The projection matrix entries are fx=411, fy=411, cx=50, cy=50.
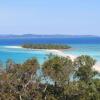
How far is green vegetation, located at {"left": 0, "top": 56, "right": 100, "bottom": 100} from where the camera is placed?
70.6 ft

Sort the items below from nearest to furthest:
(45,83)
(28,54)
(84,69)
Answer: (45,83)
(84,69)
(28,54)

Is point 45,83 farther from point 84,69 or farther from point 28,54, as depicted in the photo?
point 28,54

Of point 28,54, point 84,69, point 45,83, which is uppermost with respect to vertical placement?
point 84,69

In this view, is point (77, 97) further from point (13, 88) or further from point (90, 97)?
point (13, 88)

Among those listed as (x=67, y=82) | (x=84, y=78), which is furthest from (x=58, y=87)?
(x=84, y=78)

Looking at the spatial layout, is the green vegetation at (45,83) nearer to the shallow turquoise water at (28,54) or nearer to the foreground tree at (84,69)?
the foreground tree at (84,69)

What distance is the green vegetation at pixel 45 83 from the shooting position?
70.6 ft

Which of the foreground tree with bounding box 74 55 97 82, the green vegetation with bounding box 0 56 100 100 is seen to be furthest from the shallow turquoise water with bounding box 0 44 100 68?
the green vegetation with bounding box 0 56 100 100

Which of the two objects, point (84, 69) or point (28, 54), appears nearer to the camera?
point (84, 69)

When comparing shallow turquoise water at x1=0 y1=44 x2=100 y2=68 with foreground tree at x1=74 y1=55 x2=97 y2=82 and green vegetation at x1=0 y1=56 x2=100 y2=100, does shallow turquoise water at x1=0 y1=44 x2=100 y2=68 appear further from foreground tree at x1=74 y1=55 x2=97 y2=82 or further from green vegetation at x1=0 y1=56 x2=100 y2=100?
green vegetation at x1=0 y1=56 x2=100 y2=100

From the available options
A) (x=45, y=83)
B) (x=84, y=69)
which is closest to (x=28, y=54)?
(x=84, y=69)

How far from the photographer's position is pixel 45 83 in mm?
22797

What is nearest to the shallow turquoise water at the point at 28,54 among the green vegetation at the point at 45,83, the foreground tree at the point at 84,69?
the foreground tree at the point at 84,69

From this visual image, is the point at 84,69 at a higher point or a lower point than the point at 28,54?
higher
